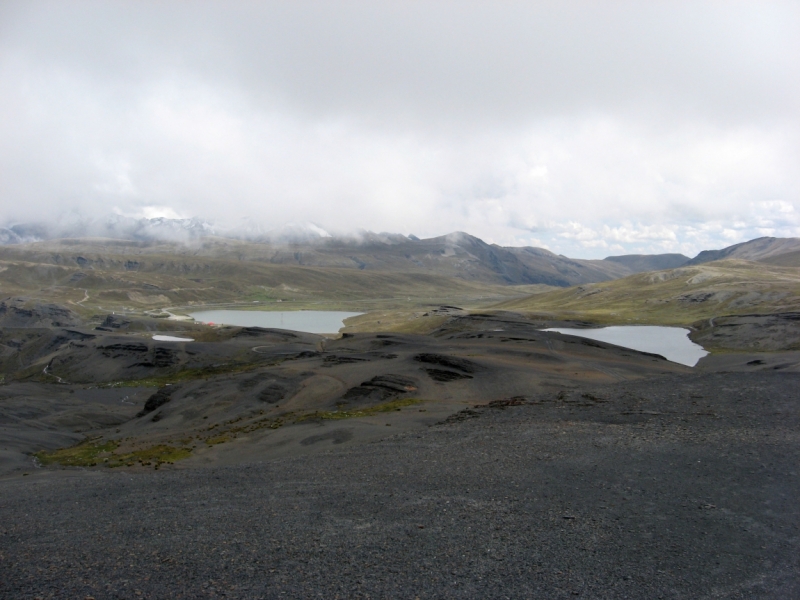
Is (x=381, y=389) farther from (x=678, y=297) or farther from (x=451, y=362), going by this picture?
(x=678, y=297)

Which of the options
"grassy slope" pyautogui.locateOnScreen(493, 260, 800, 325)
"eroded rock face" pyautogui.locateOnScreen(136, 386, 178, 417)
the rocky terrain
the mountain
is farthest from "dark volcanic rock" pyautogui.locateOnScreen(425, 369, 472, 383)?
"grassy slope" pyautogui.locateOnScreen(493, 260, 800, 325)

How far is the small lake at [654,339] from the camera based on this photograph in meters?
75.5

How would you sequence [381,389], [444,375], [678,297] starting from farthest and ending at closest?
[678,297] < [444,375] < [381,389]

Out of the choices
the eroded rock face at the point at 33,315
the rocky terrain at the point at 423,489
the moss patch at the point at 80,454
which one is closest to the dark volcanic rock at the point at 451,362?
the rocky terrain at the point at 423,489

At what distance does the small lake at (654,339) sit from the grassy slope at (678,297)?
37.2ft

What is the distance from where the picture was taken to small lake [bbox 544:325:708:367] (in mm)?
75500

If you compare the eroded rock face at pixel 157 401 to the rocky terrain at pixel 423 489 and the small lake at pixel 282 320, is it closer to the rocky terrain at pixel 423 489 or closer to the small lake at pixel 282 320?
the rocky terrain at pixel 423 489

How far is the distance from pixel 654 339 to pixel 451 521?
8888cm

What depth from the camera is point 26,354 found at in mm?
94500

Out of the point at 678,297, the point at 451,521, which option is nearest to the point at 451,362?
the point at 451,521

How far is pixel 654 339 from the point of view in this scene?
9262 centimetres

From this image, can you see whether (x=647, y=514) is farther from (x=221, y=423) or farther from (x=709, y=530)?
(x=221, y=423)

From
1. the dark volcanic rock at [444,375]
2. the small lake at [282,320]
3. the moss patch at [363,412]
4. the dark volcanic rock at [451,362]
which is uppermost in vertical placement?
the dark volcanic rock at [451,362]

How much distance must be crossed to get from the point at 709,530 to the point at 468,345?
52.5 m
